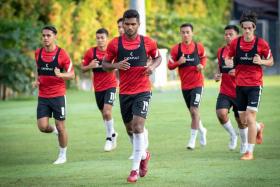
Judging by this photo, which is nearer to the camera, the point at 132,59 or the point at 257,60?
the point at 132,59

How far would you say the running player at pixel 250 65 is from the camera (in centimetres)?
1528

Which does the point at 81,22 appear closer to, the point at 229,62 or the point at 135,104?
the point at 229,62

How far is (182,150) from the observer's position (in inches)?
671

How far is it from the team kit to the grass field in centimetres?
34

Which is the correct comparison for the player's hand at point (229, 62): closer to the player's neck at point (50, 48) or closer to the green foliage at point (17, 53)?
the player's neck at point (50, 48)

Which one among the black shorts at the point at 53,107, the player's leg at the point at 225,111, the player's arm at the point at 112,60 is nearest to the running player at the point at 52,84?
the black shorts at the point at 53,107

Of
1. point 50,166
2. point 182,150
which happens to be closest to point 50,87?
point 50,166

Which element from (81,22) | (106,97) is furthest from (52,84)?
(81,22)

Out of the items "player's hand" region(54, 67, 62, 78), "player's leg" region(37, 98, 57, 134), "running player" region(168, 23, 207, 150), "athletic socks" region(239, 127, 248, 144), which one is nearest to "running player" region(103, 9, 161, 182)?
"player's hand" region(54, 67, 62, 78)

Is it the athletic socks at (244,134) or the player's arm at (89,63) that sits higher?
the player's arm at (89,63)

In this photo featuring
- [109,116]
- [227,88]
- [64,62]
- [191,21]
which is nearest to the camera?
[64,62]

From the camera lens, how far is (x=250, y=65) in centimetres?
1536

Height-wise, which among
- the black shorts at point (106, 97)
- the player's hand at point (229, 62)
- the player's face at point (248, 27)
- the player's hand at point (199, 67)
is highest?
the player's face at point (248, 27)

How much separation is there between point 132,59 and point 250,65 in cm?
249
